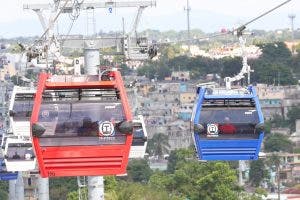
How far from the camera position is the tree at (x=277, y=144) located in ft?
305

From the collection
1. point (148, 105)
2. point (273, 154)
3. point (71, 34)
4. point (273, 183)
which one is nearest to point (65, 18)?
point (71, 34)

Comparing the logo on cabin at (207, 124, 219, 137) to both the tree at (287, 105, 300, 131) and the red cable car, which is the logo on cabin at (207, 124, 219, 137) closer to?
the red cable car

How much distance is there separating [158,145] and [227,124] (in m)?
84.8

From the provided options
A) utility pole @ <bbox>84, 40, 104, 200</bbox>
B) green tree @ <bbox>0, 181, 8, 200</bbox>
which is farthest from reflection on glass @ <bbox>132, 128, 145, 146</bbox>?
green tree @ <bbox>0, 181, 8, 200</bbox>

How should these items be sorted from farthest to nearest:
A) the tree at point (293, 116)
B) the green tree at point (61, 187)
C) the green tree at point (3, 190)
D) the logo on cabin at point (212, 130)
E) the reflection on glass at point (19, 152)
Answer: the tree at point (293, 116), the green tree at point (61, 187), the green tree at point (3, 190), the reflection on glass at point (19, 152), the logo on cabin at point (212, 130)

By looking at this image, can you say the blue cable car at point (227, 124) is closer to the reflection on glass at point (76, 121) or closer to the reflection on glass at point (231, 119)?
the reflection on glass at point (231, 119)

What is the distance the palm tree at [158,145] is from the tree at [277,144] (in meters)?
9.93

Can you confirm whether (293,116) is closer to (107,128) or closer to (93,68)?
(93,68)

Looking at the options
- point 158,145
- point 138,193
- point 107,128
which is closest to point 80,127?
point 107,128

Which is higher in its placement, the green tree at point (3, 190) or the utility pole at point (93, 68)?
the utility pole at point (93, 68)

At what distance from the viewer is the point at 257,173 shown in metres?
78.9

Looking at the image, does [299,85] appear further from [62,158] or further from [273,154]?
[62,158]

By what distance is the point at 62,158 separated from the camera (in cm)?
1457

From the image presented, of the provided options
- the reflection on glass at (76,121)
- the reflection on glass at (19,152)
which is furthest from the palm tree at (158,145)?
the reflection on glass at (76,121)
